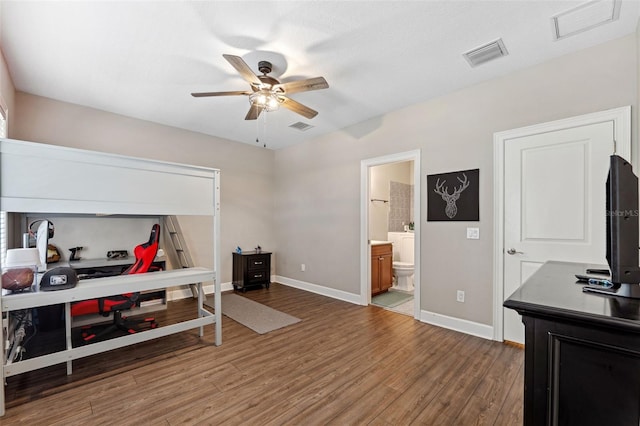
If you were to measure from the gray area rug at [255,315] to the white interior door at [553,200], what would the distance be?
2.57 m

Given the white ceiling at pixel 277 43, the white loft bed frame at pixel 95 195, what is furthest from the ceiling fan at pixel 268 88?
the white loft bed frame at pixel 95 195

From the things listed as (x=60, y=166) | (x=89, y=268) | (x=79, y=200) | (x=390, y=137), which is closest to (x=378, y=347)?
(x=390, y=137)

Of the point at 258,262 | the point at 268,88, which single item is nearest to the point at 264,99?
the point at 268,88

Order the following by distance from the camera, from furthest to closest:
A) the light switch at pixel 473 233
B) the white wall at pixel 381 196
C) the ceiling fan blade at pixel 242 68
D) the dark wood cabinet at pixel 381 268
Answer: the white wall at pixel 381 196, the dark wood cabinet at pixel 381 268, the light switch at pixel 473 233, the ceiling fan blade at pixel 242 68

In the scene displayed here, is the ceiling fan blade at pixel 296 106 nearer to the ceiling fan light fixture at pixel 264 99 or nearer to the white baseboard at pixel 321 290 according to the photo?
the ceiling fan light fixture at pixel 264 99

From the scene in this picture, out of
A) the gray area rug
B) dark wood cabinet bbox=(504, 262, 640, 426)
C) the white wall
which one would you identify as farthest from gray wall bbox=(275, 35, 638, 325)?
dark wood cabinet bbox=(504, 262, 640, 426)

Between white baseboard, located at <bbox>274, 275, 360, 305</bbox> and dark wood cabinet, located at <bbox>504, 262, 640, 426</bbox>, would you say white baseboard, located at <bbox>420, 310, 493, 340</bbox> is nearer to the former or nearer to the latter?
white baseboard, located at <bbox>274, 275, 360, 305</bbox>

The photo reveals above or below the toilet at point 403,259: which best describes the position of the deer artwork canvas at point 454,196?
above

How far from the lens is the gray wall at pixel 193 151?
11.9ft

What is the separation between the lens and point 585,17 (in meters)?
2.13

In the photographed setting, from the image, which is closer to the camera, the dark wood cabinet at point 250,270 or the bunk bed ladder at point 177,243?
the bunk bed ladder at point 177,243

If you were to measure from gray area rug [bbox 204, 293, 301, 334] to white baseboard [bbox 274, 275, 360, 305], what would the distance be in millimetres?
1114

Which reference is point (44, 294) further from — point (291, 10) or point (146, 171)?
point (291, 10)

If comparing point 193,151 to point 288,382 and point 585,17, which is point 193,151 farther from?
point 585,17
